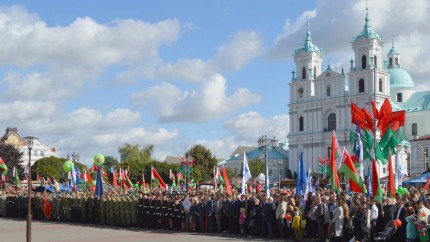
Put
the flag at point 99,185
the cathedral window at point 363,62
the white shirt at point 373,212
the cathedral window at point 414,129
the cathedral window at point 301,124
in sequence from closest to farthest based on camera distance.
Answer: the white shirt at point 373,212 < the flag at point 99,185 < the cathedral window at point 363,62 < the cathedral window at point 414,129 < the cathedral window at point 301,124

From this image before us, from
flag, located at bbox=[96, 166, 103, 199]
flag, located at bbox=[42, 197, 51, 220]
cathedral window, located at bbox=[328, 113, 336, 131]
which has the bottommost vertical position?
flag, located at bbox=[42, 197, 51, 220]

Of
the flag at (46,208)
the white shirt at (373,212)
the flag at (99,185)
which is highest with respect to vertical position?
the flag at (99,185)

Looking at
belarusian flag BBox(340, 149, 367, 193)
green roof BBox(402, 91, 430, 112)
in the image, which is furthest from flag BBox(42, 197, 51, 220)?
green roof BBox(402, 91, 430, 112)

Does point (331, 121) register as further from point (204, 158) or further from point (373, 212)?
point (373, 212)

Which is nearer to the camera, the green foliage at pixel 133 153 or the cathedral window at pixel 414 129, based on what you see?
the cathedral window at pixel 414 129

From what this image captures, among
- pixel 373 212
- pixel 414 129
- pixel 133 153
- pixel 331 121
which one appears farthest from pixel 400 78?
pixel 373 212

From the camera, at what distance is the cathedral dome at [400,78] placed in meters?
111

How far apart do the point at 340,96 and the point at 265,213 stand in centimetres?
8167

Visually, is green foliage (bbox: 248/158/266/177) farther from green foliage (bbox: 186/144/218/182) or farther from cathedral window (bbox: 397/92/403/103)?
cathedral window (bbox: 397/92/403/103)

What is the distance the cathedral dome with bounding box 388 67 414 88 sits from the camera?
11056cm

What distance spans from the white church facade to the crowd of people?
6827 centimetres

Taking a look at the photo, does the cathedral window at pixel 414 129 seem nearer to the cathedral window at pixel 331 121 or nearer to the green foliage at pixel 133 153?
the cathedral window at pixel 331 121

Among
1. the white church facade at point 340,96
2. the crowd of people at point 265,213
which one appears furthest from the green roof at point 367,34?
the crowd of people at point 265,213

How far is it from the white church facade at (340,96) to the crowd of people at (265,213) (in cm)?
6827
